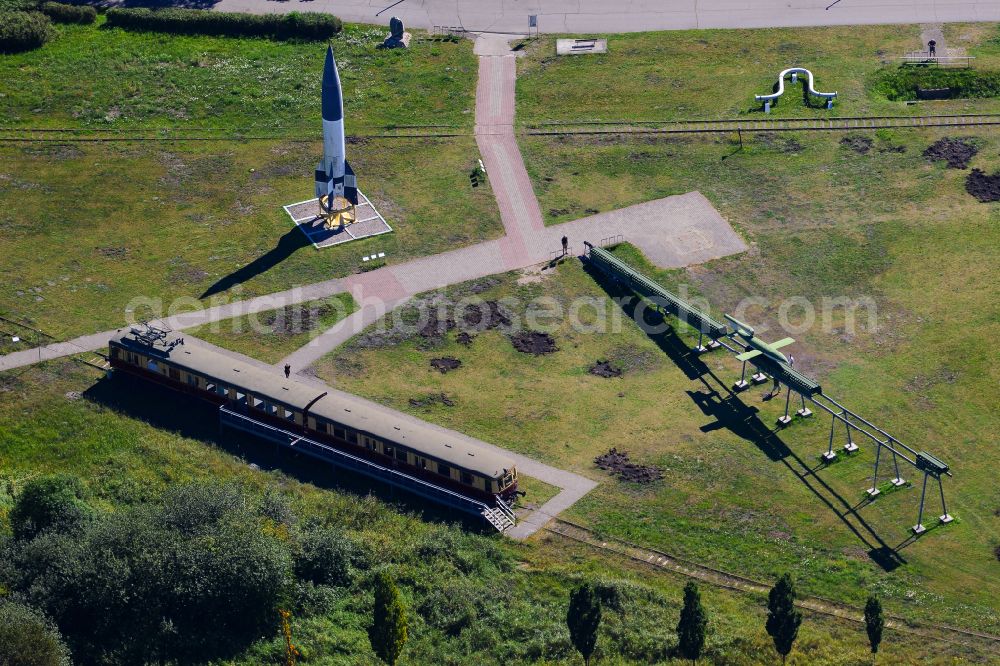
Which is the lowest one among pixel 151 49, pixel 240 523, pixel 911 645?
pixel 911 645

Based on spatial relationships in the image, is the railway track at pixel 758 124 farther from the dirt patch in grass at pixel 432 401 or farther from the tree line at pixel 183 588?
the tree line at pixel 183 588

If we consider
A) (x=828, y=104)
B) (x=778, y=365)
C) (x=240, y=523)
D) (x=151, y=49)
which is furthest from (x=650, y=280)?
(x=151, y=49)

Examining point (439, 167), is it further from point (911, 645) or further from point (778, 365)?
point (911, 645)

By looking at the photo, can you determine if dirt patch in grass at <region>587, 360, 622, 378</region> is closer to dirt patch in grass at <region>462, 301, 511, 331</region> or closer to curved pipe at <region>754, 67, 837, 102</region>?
dirt patch in grass at <region>462, 301, 511, 331</region>

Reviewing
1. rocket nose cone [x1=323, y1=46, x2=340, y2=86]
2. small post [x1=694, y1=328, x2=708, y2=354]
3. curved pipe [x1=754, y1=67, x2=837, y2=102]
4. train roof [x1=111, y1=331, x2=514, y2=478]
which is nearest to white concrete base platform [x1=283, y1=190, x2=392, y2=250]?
rocket nose cone [x1=323, y1=46, x2=340, y2=86]

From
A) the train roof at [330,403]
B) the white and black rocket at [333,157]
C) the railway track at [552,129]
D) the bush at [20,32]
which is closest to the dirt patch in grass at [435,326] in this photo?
the train roof at [330,403]
